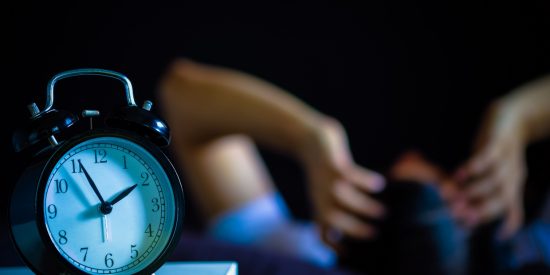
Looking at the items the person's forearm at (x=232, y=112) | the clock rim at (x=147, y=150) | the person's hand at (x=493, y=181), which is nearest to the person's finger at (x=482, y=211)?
the person's hand at (x=493, y=181)

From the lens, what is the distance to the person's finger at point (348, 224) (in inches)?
53.5

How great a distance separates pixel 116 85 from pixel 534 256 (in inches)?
58.5

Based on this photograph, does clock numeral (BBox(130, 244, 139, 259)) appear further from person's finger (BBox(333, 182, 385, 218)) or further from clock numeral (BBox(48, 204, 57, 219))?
person's finger (BBox(333, 182, 385, 218))

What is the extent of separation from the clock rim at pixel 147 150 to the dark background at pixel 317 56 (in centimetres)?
162

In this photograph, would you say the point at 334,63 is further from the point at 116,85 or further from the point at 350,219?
the point at 350,219

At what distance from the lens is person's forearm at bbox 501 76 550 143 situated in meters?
1.62

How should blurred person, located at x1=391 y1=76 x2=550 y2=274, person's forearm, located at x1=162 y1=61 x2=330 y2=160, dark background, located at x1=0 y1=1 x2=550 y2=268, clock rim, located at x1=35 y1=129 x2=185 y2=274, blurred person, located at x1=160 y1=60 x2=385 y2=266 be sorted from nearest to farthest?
clock rim, located at x1=35 y1=129 x2=185 y2=274 → blurred person, located at x1=391 y1=76 x2=550 y2=274 → blurred person, located at x1=160 y1=60 x2=385 y2=266 → person's forearm, located at x1=162 y1=61 x2=330 y2=160 → dark background, located at x1=0 y1=1 x2=550 y2=268

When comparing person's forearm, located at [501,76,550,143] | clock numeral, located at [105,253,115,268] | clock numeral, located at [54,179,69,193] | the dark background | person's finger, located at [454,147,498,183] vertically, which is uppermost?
the dark background

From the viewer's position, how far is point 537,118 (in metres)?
1.65

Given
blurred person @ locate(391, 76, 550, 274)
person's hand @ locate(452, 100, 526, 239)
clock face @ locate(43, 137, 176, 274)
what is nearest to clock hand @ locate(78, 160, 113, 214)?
clock face @ locate(43, 137, 176, 274)

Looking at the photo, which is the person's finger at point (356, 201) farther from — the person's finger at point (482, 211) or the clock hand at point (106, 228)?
the clock hand at point (106, 228)

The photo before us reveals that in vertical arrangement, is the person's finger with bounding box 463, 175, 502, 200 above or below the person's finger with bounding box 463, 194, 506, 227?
above

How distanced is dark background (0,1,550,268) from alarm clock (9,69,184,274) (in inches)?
63.2

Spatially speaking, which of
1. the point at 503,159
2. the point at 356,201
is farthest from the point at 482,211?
the point at 356,201
